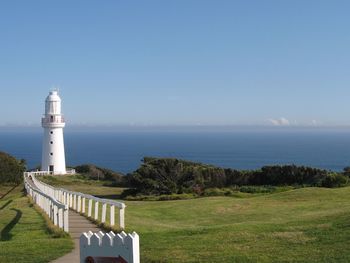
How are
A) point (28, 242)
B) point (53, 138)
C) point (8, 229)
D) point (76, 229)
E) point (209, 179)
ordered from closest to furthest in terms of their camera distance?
point (28, 242) < point (76, 229) < point (8, 229) < point (209, 179) < point (53, 138)

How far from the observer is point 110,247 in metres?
6.76

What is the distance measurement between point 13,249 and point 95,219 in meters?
5.77

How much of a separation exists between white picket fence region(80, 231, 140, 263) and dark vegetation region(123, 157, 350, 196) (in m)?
27.6

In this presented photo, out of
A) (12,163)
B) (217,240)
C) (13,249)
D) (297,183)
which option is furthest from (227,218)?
(12,163)

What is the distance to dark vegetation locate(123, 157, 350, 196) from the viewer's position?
3719cm

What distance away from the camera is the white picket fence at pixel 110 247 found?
668 cm

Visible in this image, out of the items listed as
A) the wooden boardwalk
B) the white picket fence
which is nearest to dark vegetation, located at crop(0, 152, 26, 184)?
the wooden boardwalk

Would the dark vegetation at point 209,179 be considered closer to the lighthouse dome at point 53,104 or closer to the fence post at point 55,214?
the fence post at point 55,214

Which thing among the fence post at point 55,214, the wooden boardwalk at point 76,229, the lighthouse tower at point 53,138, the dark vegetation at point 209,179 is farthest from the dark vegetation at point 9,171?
the fence post at point 55,214

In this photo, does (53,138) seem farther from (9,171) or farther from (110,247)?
(110,247)

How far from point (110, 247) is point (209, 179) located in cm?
3470

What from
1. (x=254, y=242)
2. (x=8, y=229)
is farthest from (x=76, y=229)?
(x=254, y=242)

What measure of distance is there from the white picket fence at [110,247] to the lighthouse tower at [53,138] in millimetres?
54874

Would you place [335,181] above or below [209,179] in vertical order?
above
